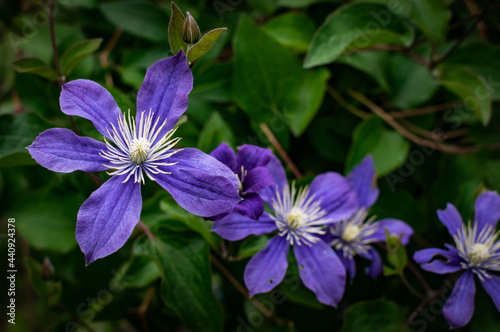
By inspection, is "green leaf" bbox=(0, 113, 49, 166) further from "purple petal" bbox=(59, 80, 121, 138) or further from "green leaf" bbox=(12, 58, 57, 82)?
"purple petal" bbox=(59, 80, 121, 138)

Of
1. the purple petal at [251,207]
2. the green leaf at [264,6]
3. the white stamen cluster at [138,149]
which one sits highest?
the green leaf at [264,6]

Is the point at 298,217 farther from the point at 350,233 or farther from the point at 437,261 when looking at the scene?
the point at 437,261

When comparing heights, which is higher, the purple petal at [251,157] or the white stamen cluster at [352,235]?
the purple petal at [251,157]

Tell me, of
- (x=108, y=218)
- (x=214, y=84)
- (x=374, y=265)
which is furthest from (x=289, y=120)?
(x=108, y=218)

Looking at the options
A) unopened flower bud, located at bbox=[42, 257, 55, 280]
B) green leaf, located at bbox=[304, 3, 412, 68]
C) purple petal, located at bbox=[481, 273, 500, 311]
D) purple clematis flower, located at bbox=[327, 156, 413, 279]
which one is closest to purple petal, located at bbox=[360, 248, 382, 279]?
purple clematis flower, located at bbox=[327, 156, 413, 279]

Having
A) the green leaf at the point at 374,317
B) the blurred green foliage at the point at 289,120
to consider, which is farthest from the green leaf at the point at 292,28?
the green leaf at the point at 374,317

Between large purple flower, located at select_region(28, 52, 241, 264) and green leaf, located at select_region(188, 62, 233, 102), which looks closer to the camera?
large purple flower, located at select_region(28, 52, 241, 264)

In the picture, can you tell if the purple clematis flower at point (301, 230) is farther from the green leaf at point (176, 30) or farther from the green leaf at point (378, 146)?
the green leaf at point (176, 30)
